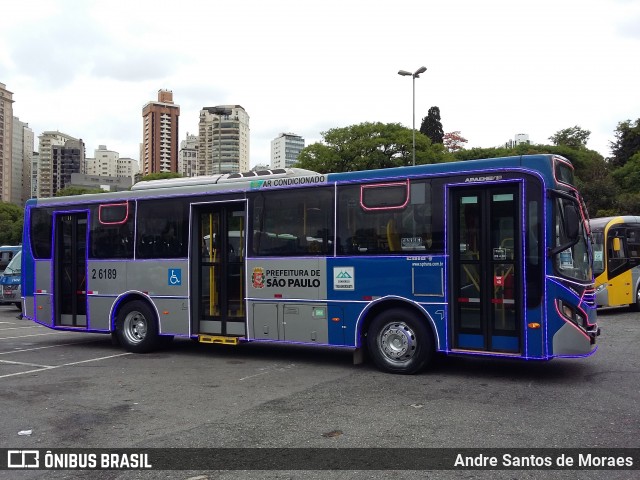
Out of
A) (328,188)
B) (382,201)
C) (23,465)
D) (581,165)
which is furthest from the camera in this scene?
(581,165)

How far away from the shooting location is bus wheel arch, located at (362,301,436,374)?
8.43 metres

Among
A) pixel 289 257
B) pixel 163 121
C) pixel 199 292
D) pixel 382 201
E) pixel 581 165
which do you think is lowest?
pixel 199 292

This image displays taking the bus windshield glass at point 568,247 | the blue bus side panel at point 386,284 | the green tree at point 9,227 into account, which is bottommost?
the blue bus side panel at point 386,284

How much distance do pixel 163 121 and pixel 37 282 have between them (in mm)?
105391

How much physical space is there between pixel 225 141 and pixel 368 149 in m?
32.1

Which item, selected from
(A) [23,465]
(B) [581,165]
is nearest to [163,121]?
(B) [581,165]

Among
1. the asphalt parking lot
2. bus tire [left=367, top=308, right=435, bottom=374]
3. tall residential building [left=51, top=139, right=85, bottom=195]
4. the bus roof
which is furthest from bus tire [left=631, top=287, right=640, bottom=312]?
tall residential building [left=51, top=139, right=85, bottom=195]

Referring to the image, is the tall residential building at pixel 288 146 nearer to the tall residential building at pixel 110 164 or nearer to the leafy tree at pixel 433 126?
the leafy tree at pixel 433 126

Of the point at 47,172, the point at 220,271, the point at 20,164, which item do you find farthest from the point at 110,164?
the point at 220,271

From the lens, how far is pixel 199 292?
1074 centimetres

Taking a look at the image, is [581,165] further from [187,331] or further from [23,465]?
[23,465]

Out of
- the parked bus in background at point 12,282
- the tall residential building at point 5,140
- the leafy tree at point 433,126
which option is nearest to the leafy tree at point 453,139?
the leafy tree at point 433,126

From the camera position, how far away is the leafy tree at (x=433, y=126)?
2542 inches

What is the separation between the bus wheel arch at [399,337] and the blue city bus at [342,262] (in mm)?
20
